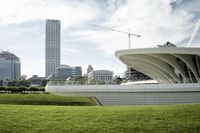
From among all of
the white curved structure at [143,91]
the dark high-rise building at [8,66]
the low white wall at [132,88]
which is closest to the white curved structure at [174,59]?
the white curved structure at [143,91]

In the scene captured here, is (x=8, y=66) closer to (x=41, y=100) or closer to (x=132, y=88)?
(x=41, y=100)

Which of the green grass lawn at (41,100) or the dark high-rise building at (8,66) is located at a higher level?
the dark high-rise building at (8,66)

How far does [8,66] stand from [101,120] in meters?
152

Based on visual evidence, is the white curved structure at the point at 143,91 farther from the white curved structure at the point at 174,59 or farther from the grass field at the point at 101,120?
the grass field at the point at 101,120

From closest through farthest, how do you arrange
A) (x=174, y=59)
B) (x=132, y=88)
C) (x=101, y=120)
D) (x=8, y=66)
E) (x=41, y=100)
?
(x=101, y=120) → (x=132, y=88) → (x=174, y=59) → (x=41, y=100) → (x=8, y=66)

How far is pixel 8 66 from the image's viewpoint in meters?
158

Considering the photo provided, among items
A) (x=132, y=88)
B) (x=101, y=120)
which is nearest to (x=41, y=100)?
(x=132, y=88)

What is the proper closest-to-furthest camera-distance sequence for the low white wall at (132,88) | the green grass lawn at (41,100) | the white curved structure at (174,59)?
the low white wall at (132,88) → the white curved structure at (174,59) → the green grass lawn at (41,100)

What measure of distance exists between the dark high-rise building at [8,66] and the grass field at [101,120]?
141 meters

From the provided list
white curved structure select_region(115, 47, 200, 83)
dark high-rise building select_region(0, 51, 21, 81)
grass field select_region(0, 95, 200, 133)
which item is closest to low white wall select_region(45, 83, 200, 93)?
white curved structure select_region(115, 47, 200, 83)

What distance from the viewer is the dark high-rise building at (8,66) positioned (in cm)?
15000

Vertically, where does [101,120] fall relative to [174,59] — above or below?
below

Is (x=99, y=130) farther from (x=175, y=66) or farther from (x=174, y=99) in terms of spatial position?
(x=175, y=66)

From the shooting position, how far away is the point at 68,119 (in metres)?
13.1
